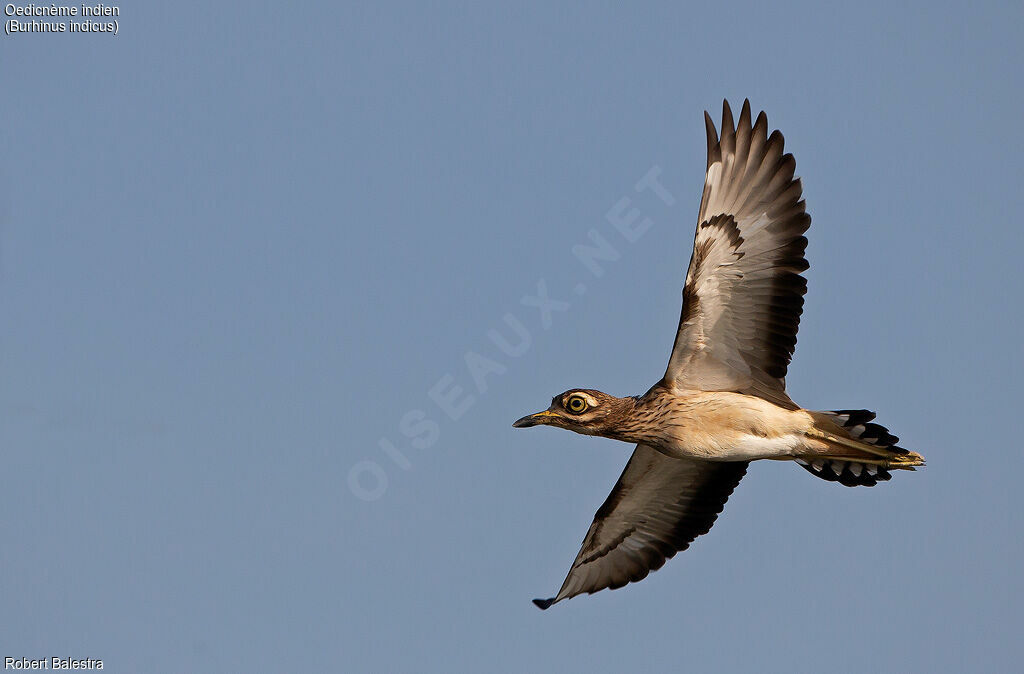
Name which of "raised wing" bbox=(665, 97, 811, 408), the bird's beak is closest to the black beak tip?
the bird's beak

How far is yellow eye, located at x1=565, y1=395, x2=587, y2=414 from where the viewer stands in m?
14.4

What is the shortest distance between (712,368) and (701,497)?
2671 mm

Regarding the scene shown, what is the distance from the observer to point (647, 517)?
1664 cm

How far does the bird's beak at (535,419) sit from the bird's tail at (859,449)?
317 cm

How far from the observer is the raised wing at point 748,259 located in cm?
1388

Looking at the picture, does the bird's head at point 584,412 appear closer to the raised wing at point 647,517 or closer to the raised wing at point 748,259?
the raised wing at point 748,259

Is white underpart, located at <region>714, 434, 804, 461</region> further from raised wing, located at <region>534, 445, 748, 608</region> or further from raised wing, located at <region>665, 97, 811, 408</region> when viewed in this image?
raised wing, located at <region>534, 445, 748, 608</region>

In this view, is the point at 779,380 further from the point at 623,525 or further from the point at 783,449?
the point at 623,525

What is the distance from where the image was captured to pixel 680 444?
46.0ft

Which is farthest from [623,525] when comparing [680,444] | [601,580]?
[680,444]

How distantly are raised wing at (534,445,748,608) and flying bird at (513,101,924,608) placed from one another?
5.97ft

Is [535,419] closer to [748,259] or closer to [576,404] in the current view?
[576,404]

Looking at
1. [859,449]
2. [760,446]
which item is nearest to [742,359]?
[760,446]

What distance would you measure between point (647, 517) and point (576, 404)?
3.01 meters
